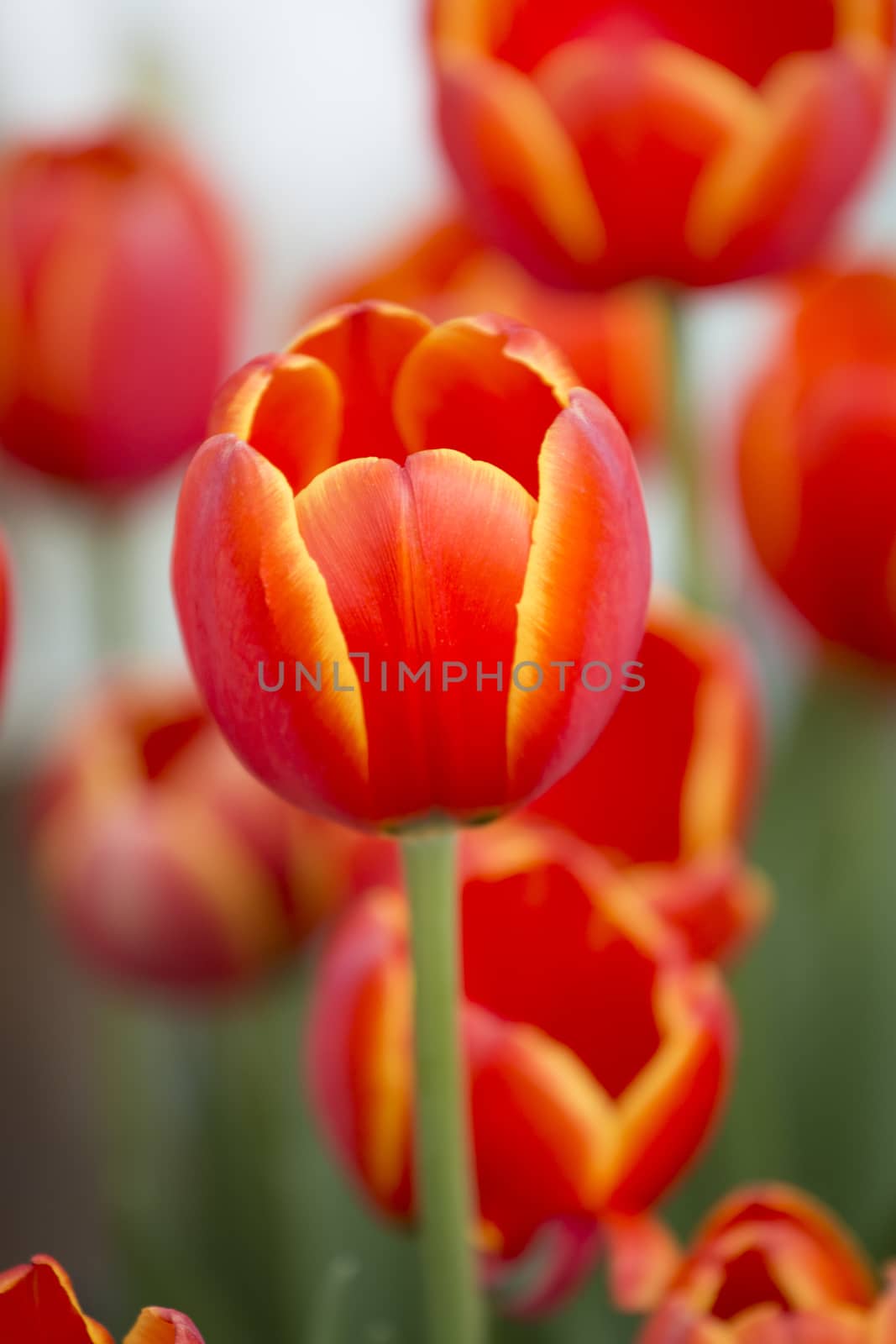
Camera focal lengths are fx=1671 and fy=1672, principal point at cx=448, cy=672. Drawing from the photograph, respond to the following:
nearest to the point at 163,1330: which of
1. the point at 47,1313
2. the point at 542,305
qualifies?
the point at 47,1313

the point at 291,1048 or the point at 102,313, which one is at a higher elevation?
the point at 102,313

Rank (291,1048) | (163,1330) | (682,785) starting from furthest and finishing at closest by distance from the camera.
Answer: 1. (291,1048)
2. (682,785)
3. (163,1330)

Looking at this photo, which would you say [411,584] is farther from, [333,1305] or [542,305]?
[542,305]

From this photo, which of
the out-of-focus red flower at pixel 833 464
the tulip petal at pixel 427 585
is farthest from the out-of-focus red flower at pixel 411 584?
the out-of-focus red flower at pixel 833 464

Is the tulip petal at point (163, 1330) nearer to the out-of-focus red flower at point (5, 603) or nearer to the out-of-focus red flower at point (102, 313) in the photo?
the out-of-focus red flower at point (5, 603)

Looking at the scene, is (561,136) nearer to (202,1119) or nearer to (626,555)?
(626,555)

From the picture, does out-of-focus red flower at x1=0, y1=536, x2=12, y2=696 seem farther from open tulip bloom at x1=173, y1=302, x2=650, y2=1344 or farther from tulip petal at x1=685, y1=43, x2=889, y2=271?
tulip petal at x1=685, y1=43, x2=889, y2=271

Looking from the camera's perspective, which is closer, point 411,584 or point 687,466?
point 411,584
